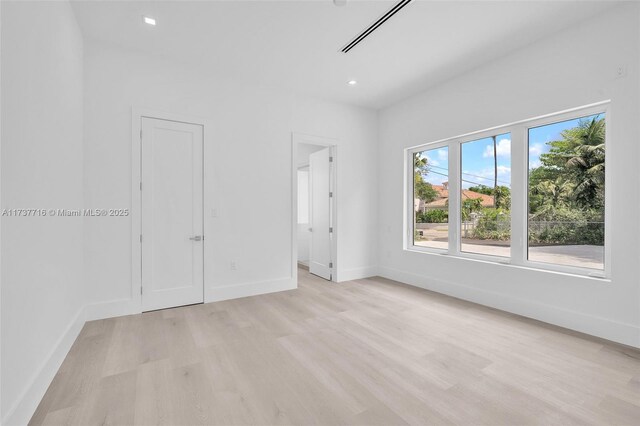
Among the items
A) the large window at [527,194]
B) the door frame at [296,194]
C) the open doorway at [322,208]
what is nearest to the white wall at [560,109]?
the large window at [527,194]

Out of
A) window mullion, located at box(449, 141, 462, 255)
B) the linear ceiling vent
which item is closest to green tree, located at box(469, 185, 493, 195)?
window mullion, located at box(449, 141, 462, 255)

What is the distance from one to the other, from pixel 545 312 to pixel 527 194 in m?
1.34

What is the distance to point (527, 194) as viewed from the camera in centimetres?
361

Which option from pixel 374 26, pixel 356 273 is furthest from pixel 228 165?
pixel 356 273

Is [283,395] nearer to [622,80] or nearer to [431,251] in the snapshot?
[431,251]

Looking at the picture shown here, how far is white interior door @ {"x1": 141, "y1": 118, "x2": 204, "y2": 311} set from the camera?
3617mm

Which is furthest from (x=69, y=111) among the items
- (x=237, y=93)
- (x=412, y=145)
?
(x=412, y=145)

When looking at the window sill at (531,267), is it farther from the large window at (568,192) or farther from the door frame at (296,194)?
the door frame at (296,194)

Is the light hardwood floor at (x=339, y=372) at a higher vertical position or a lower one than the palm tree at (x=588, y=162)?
lower

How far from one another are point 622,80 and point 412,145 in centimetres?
251

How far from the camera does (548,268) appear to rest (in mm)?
3381

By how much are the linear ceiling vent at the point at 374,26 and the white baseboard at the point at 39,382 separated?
3.86 m

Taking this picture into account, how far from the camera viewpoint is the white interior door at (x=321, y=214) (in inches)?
210

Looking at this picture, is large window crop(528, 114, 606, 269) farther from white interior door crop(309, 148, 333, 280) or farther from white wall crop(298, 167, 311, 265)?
white wall crop(298, 167, 311, 265)
